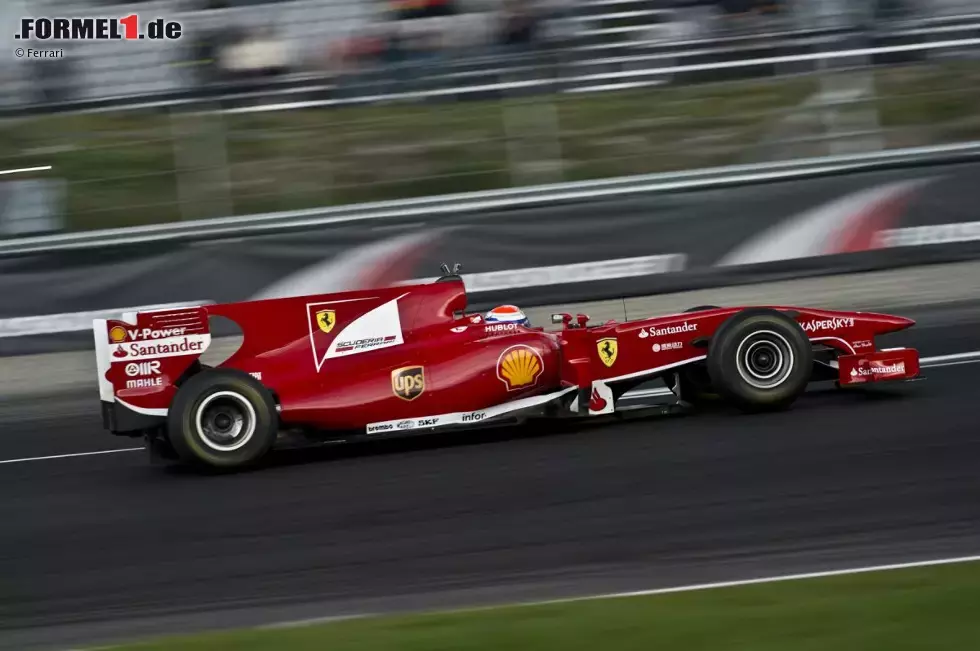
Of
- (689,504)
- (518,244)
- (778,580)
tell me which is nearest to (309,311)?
(689,504)

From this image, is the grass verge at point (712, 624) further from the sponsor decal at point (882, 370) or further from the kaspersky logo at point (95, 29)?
the kaspersky logo at point (95, 29)

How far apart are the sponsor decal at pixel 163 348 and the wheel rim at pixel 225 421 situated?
345mm

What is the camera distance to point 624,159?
39.3 feet

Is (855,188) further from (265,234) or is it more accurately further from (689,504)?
(689,504)

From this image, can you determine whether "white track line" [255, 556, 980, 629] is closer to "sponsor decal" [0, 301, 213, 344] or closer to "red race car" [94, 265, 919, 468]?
"red race car" [94, 265, 919, 468]

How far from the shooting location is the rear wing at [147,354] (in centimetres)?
730

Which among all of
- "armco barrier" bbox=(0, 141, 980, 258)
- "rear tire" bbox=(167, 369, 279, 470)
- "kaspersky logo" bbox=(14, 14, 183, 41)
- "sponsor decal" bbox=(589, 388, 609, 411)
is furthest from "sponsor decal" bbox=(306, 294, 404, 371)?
"kaspersky logo" bbox=(14, 14, 183, 41)

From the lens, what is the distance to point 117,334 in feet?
24.1

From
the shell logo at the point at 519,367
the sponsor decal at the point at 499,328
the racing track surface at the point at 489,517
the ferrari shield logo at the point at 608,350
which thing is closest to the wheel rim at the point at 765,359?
the racing track surface at the point at 489,517

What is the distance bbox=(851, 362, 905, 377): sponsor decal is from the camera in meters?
7.61

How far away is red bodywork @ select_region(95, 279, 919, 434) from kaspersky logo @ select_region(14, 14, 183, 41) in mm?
6258

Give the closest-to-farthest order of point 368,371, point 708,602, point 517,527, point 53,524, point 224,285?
point 708,602, point 517,527, point 53,524, point 368,371, point 224,285

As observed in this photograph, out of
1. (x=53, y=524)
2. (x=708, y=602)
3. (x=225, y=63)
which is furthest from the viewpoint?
(x=225, y=63)

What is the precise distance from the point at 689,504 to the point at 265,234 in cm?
626
